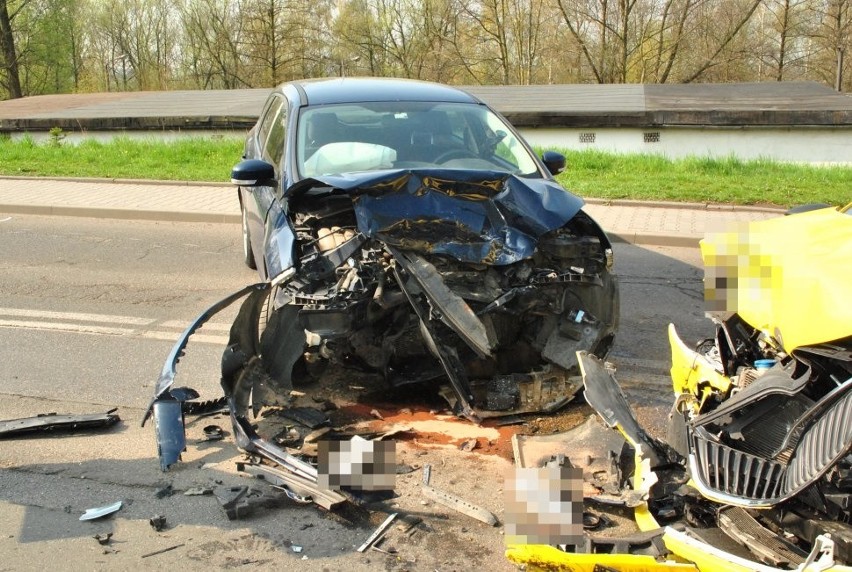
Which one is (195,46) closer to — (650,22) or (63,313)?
(650,22)

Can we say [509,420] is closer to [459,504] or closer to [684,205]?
[459,504]

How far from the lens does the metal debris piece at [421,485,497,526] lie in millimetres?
3771

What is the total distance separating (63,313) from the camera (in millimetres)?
7234

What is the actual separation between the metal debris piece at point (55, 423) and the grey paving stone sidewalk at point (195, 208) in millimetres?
6614

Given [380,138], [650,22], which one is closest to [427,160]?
[380,138]

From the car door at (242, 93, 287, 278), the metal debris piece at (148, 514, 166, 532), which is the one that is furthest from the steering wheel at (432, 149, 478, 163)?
the metal debris piece at (148, 514, 166, 532)

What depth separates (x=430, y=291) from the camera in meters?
4.58

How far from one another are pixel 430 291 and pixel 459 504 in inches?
48.5

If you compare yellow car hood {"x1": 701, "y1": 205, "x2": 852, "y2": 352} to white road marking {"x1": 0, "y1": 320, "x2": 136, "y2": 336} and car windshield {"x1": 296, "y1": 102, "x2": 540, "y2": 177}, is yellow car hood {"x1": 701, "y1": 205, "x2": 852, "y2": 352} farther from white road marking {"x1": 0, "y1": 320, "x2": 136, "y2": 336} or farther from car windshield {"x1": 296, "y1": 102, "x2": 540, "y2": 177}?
white road marking {"x1": 0, "y1": 320, "x2": 136, "y2": 336}

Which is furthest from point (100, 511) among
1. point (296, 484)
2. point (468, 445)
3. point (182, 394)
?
point (468, 445)

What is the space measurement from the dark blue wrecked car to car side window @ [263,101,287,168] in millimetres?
766

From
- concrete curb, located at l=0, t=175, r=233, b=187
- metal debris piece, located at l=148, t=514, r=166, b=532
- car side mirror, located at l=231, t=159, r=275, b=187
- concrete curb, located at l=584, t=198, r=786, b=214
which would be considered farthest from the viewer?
concrete curb, located at l=0, t=175, r=233, b=187

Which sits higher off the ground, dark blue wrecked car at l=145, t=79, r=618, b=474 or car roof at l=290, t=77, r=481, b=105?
car roof at l=290, t=77, r=481, b=105

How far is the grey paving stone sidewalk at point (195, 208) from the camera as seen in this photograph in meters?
10.4
